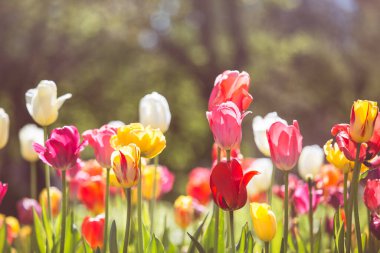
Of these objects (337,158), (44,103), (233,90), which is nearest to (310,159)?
(337,158)

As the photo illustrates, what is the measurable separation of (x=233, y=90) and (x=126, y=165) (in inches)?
16.7

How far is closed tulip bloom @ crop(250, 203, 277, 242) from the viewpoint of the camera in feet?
5.58

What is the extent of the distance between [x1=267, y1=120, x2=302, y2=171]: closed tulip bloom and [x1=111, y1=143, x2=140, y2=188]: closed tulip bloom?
0.38 meters

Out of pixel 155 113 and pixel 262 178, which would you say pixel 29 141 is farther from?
pixel 262 178

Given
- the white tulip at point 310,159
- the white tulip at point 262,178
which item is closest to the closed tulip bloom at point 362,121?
the white tulip at point 310,159

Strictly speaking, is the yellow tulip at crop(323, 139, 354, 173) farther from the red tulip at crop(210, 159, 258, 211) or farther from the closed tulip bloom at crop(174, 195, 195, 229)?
the closed tulip bloom at crop(174, 195, 195, 229)

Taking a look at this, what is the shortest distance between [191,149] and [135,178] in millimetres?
15497

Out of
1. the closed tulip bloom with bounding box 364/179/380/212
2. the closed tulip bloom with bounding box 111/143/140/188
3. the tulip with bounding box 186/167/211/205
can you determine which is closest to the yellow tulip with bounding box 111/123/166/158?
the closed tulip bloom with bounding box 111/143/140/188

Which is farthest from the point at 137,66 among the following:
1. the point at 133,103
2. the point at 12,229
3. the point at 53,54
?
the point at 12,229

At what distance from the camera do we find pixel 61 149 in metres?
1.82

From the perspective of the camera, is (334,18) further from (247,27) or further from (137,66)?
(137,66)

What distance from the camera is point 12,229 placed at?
9.68 feet

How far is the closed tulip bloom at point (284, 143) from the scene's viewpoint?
5.57 ft

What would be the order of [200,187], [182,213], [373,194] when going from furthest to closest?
[200,187], [182,213], [373,194]
